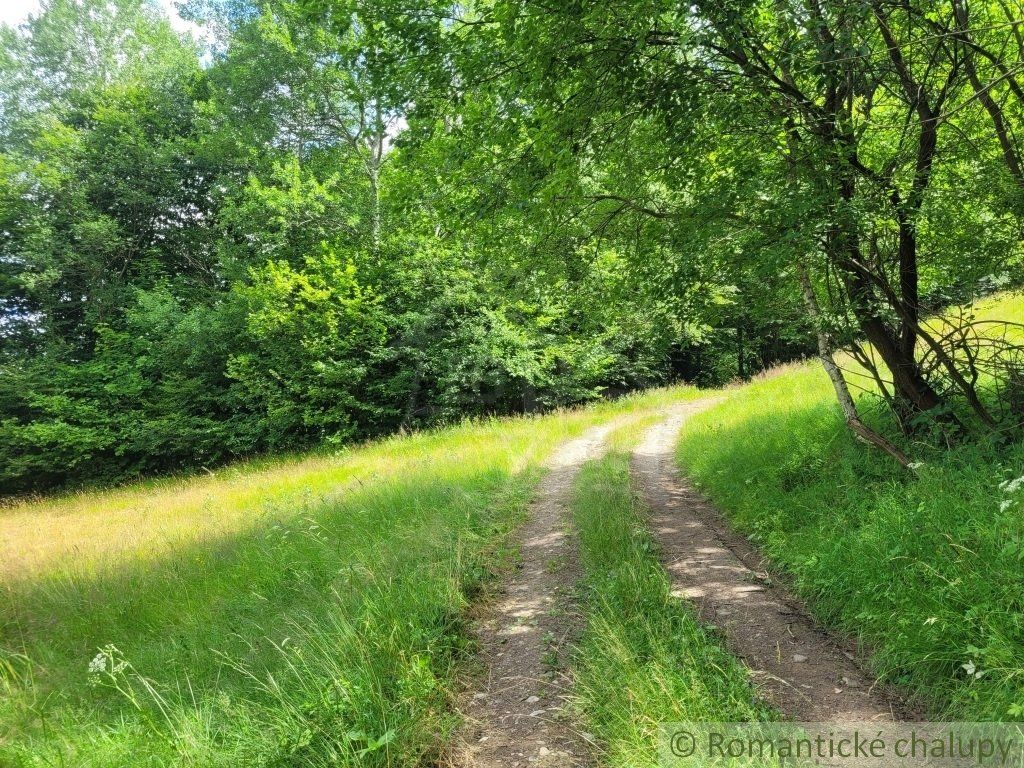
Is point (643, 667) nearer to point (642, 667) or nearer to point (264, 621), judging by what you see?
point (642, 667)

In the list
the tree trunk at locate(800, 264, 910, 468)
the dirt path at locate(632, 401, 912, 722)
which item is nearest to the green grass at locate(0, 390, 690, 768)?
the dirt path at locate(632, 401, 912, 722)

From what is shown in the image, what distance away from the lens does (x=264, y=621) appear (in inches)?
186

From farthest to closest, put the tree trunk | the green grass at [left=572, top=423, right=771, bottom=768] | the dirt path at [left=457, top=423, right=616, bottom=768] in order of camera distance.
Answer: the tree trunk → the dirt path at [left=457, top=423, right=616, bottom=768] → the green grass at [left=572, top=423, right=771, bottom=768]

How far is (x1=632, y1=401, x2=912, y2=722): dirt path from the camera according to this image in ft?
9.33

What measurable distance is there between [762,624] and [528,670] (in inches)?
69.2

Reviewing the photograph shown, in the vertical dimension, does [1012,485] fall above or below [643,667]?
above

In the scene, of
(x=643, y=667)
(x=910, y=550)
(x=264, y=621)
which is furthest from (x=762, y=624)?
(x=264, y=621)

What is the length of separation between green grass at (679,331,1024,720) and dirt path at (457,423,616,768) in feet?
6.34

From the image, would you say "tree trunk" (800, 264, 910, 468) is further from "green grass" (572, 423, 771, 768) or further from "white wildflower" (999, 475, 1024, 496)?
"green grass" (572, 423, 771, 768)

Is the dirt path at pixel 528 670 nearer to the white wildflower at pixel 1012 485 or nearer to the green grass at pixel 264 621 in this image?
the green grass at pixel 264 621

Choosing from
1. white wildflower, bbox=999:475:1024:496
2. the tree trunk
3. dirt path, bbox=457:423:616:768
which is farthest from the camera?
the tree trunk

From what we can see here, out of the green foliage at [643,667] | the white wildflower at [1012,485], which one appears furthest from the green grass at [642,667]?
the white wildflower at [1012,485]

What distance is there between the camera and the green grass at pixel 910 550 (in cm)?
265

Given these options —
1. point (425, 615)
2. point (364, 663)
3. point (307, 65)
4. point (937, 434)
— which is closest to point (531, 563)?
point (425, 615)
